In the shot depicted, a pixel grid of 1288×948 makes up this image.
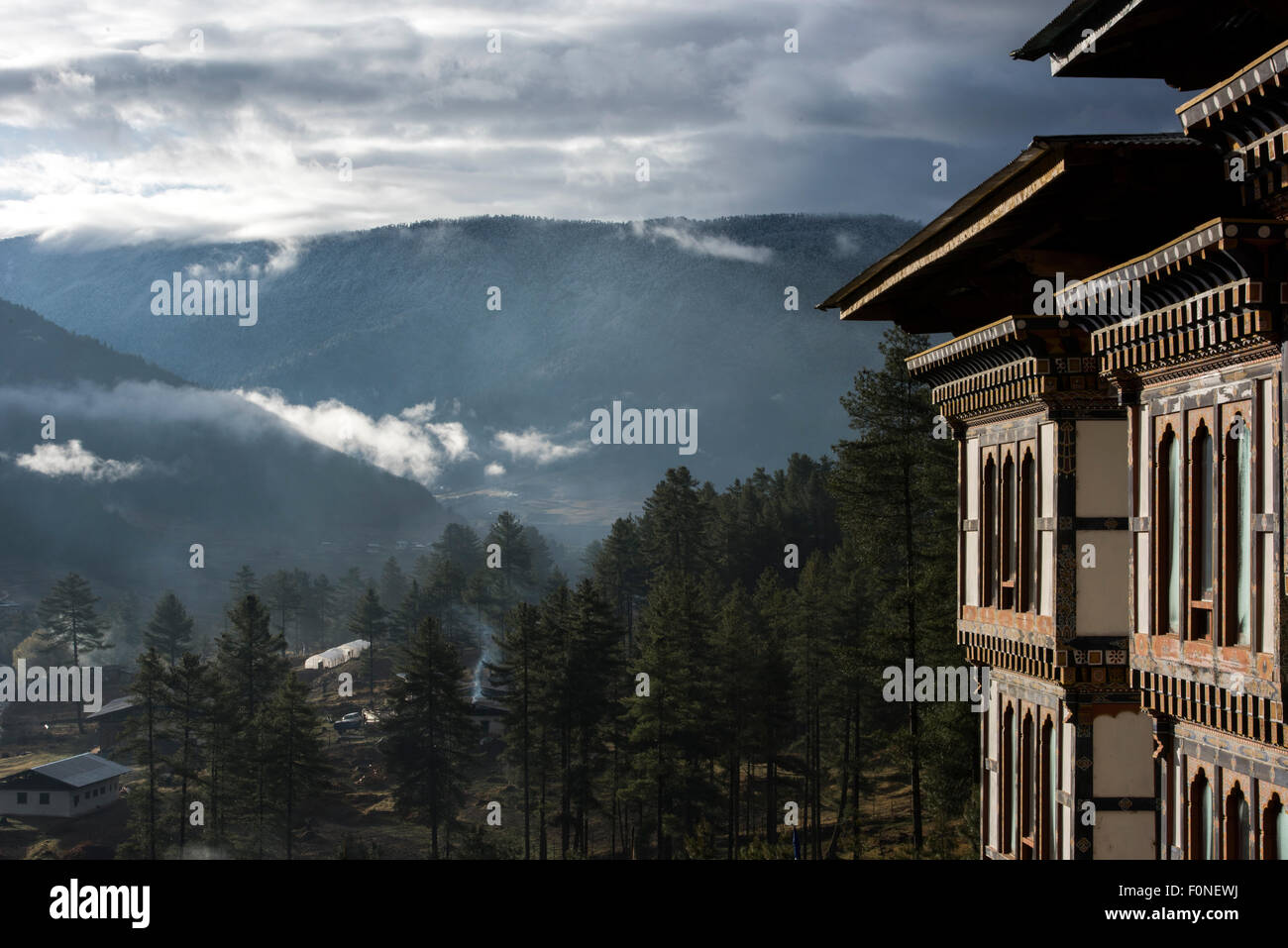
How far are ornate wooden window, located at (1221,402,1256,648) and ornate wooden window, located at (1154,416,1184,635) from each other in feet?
4.39

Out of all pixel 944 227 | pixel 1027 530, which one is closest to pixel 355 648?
pixel 1027 530

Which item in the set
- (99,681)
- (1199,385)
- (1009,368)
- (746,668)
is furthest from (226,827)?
(1199,385)

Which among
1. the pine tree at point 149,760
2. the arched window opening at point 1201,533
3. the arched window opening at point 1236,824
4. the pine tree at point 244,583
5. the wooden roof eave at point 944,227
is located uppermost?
the wooden roof eave at point 944,227

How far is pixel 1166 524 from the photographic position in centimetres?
1405

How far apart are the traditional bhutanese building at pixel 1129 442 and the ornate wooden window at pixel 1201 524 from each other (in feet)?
0.08

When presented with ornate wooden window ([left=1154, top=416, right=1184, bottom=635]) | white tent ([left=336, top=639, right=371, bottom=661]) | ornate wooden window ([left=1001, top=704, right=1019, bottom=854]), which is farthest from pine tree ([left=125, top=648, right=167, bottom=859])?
ornate wooden window ([left=1154, top=416, right=1184, bottom=635])

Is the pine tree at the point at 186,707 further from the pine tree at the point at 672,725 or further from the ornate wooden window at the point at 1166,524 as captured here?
the ornate wooden window at the point at 1166,524

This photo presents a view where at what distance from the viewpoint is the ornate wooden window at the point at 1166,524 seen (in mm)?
13758

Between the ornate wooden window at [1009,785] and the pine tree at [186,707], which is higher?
the ornate wooden window at [1009,785]

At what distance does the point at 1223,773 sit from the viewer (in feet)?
41.9

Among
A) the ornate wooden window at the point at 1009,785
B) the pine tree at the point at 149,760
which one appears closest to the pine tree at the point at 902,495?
the ornate wooden window at the point at 1009,785

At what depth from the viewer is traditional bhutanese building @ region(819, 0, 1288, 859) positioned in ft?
38.1

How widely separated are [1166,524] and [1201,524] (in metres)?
0.95
